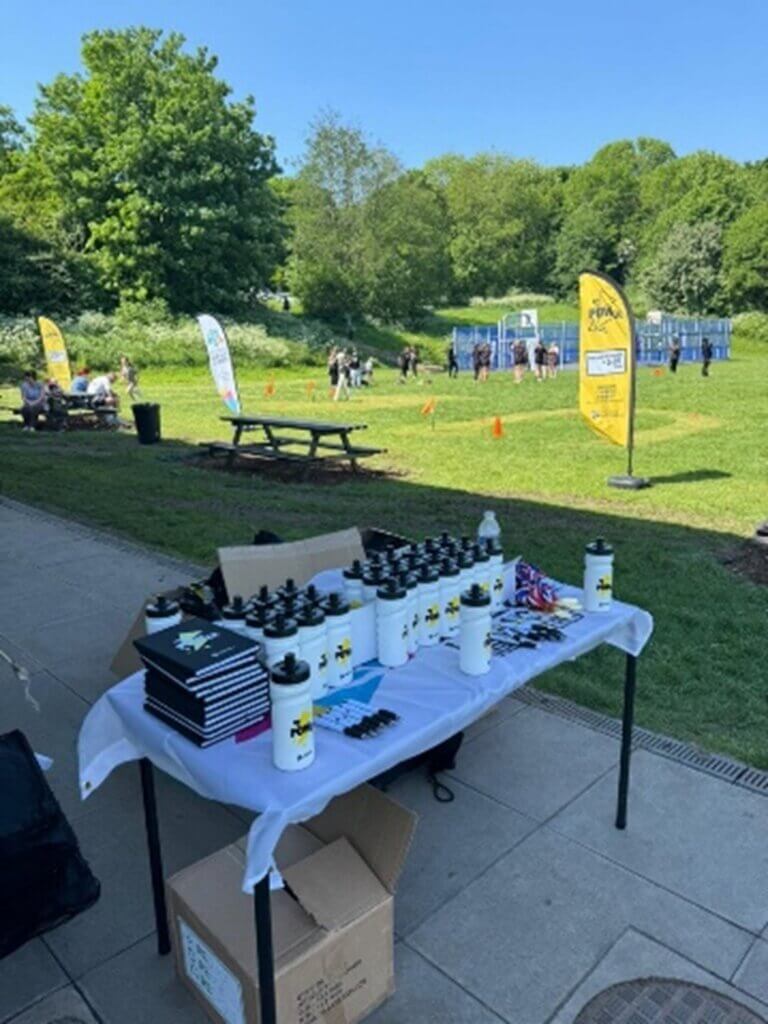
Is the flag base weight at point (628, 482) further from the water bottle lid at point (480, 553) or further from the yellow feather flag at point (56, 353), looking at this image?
the yellow feather flag at point (56, 353)

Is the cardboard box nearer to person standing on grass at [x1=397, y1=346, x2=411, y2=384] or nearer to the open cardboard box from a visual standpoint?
the open cardboard box

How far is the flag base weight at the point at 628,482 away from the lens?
1144cm

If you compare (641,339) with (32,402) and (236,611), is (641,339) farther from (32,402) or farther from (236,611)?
(236,611)

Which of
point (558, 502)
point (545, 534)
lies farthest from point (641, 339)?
point (545, 534)

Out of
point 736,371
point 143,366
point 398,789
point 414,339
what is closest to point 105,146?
point 143,366

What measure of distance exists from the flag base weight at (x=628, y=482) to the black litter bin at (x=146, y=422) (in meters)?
9.97

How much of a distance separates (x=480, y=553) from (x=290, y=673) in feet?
4.10

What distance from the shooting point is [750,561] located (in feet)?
25.5

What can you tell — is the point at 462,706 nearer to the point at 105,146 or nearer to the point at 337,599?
the point at 337,599

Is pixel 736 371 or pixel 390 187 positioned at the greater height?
pixel 390 187

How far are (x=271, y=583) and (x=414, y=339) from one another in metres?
51.6

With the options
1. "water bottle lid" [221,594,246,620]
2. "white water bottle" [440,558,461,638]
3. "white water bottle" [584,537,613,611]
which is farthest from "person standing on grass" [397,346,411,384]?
"water bottle lid" [221,594,246,620]

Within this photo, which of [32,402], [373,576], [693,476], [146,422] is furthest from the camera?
[32,402]

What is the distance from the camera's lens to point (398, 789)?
3.81m
